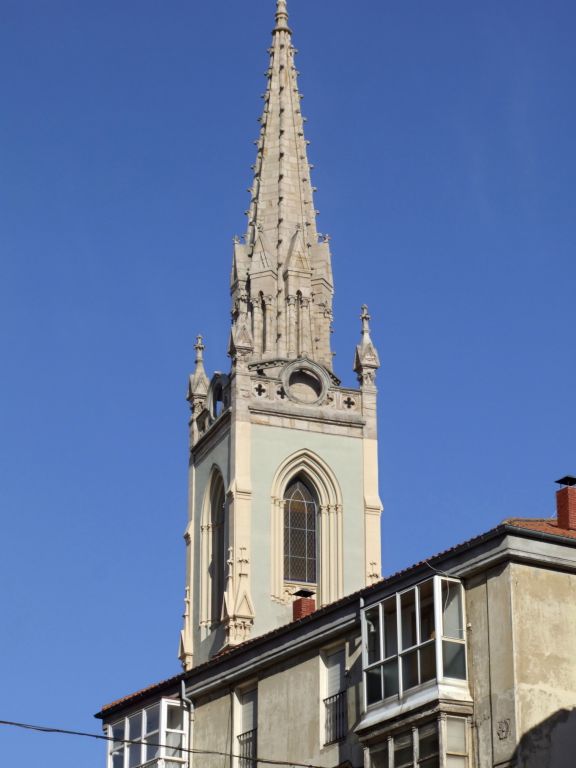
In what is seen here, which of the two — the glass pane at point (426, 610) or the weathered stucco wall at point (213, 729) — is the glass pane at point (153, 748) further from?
the glass pane at point (426, 610)

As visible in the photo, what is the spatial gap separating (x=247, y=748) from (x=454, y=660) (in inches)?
275

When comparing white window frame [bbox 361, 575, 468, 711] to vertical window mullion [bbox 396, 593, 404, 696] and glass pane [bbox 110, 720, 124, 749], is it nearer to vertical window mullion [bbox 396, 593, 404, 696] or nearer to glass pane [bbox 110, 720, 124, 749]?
vertical window mullion [bbox 396, 593, 404, 696]

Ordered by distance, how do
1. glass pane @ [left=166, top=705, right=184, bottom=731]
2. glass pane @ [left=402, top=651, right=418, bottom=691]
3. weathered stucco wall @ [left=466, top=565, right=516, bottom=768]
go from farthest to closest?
glass pane @ [left=166, top=705, right=184, bottom=731] → glass pane @ [left=402, top=651, right=418, bottom=691] → weathered stucco wall @ [left=466, top=565, right=516, bottom=768]

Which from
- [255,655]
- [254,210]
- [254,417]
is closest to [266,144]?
[254,210]

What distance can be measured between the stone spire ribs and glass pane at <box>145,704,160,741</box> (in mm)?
32633

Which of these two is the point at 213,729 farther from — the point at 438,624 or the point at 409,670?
the point at 438,624

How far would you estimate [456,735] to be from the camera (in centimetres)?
3556

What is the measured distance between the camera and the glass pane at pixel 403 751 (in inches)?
1423

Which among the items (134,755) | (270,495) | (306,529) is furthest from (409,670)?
(306,529)

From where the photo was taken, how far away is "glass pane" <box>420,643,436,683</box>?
119ft

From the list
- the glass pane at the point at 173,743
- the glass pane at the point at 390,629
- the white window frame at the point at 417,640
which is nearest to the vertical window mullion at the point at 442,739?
the white window frame at the point at 417,640

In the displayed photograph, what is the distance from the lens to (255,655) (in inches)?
1646

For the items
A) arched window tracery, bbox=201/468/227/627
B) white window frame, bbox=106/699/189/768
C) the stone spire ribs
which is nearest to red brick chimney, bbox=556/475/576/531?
white window frame, bbox=106/699/189/768

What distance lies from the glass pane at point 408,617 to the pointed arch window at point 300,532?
1324 inches
